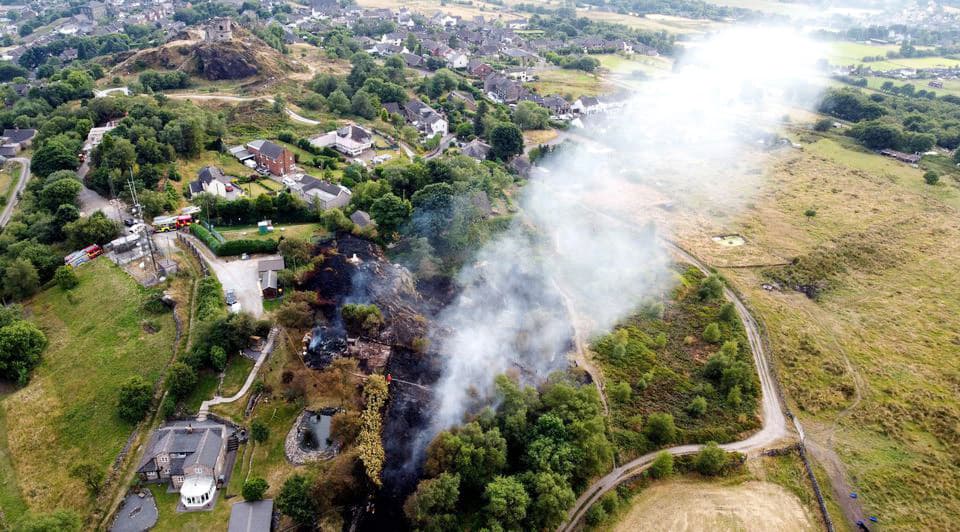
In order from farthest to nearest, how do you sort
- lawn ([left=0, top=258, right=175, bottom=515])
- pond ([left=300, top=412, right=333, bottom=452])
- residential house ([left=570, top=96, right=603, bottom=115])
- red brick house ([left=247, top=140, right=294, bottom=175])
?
residential house ([left=570, top=96, right=603, bottom=115]), red brick house ([left=247, top=140, right=294, bottom=175]), pond ([left=300, top=412, right=333, bottom=452]), lawn ([left=0, top=258, right=175, bottom=515])

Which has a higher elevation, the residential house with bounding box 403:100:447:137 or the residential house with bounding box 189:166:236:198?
the residential house with bounding box 403:100:447:137

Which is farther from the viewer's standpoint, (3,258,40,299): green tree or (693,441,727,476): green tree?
(3,258,40,299): green tree

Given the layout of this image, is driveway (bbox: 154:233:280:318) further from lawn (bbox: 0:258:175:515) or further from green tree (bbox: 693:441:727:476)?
green tree (bbox: 693:441:727:476)

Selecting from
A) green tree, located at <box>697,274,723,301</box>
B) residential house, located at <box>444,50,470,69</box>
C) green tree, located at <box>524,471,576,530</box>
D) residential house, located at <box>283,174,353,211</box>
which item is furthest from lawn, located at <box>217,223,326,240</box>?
residential house, located at <box>444,50,470,69</box>

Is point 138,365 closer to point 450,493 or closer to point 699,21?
point 450,493

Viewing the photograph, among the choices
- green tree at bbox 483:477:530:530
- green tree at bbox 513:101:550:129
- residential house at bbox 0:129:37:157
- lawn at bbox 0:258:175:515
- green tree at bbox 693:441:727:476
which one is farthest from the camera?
green tree at bbox 513:101:550:129

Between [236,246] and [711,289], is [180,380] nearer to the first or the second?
[236,246]

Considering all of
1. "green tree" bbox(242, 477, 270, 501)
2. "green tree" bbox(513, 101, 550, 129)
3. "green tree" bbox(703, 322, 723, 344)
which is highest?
"green tree" bbox(513, 101, 550, 129)

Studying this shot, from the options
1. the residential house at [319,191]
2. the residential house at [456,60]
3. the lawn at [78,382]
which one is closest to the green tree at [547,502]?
the lawn at [78,382]

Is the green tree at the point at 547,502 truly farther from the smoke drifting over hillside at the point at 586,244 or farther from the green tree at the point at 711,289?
the green tree at the point at 711,289
